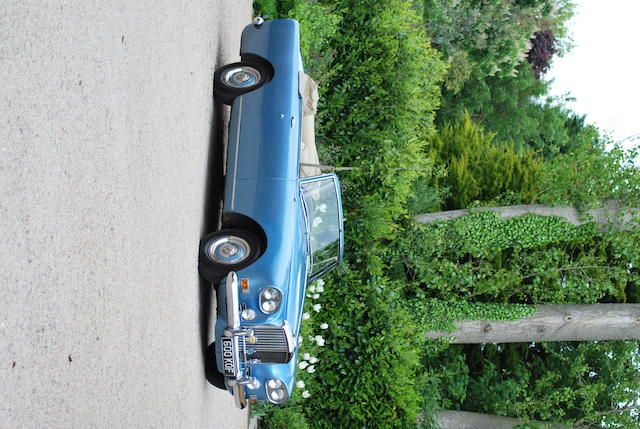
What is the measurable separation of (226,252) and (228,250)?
27 mm

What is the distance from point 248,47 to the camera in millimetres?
7090

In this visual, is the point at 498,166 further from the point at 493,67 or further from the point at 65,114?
the point at 65,114

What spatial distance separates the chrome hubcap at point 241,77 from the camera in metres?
6.81

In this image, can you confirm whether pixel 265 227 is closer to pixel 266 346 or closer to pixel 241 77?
pixel 266 346

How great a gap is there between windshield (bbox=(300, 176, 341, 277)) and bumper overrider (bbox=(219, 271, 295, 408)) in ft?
4.09

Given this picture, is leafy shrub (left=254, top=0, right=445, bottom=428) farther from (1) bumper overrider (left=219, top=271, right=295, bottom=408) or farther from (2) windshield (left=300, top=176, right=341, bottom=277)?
(1) bumper overrider (left=219, top=271, right=295, bottom=408)

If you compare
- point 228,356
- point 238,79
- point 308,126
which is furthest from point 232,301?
point 308,126

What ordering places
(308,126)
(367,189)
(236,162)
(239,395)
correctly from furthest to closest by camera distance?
(367,189)
(308,126)
(236,162)
(239,395)

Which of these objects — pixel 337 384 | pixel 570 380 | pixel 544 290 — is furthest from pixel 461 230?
pixel 570 380

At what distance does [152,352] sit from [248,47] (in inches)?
147

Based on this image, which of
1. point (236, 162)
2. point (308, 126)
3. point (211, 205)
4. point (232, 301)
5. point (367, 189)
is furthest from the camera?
point (367, 189)

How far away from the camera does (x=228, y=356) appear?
18.4ft

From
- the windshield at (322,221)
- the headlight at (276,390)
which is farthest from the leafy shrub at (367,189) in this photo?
the headlight at (276,390)

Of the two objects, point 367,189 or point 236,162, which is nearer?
point 236,162
